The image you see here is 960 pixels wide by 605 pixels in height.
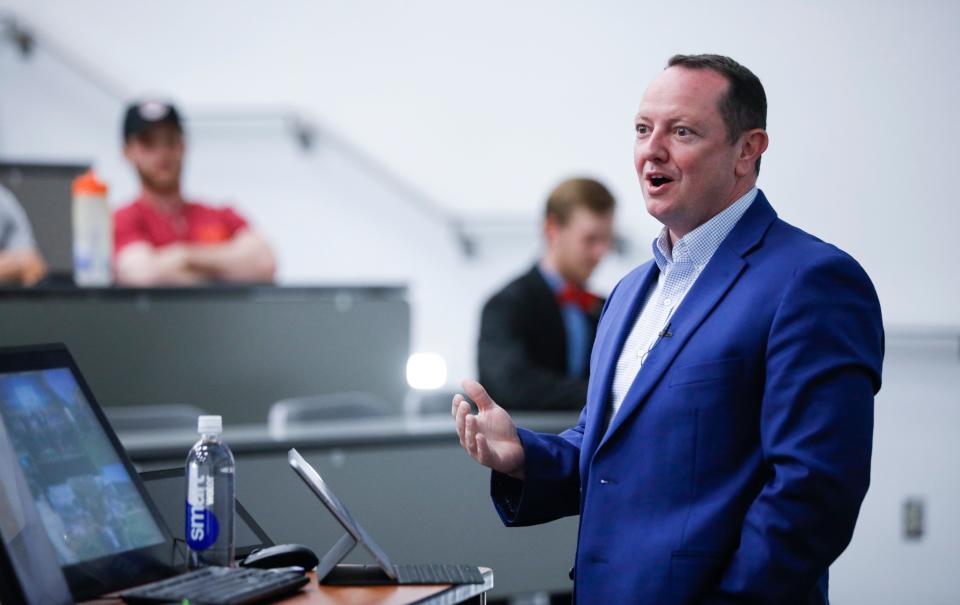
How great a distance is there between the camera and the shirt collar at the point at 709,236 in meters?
1.65

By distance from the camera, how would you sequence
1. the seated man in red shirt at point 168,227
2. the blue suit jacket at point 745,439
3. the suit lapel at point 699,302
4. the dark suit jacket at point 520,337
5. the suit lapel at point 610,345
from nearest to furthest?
the blue suit jacket at point 745,439 → the suit lapel at point 699,302 → the suit lapel at point 610,345 → the dark suit jacket at point 520,337 → the seated man in red shirt at point 168,227

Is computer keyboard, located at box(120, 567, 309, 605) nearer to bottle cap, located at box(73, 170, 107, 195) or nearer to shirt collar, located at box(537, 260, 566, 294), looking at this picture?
shirt collar, located at box(537, 260, 566, 294)

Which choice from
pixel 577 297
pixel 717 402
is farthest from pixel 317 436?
pixel 717 402

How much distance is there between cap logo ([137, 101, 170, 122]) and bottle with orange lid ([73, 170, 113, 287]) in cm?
40

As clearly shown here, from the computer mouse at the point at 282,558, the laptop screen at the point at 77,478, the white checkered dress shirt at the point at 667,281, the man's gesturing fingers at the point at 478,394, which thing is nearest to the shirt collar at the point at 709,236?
the white checkered dress shirt at the point at 667,281

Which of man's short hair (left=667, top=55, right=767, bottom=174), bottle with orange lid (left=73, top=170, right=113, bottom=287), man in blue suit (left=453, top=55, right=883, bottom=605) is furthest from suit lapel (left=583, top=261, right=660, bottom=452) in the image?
bottle with orange lid (left=73, top=170, right=113, bottom=287)

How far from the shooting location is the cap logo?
3736 mm

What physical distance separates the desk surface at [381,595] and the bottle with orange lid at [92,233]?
6.91 ft

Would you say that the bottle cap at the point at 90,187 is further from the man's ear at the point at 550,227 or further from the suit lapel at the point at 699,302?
the suit lapel at the point at 699,302

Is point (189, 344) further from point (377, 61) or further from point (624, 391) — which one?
point (377, 61)

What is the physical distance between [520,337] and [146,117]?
1463 millimetres

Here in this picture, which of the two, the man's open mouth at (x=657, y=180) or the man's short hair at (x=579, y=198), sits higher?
the man's short hair at (x=579, y=198)

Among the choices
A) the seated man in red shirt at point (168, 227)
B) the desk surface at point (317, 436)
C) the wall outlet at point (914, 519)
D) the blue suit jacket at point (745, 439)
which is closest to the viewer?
the blue suit jacket at point (745, 439)

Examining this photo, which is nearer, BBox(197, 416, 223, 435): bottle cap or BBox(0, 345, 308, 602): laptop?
BBox(0, 345, 308, 602): laptop
